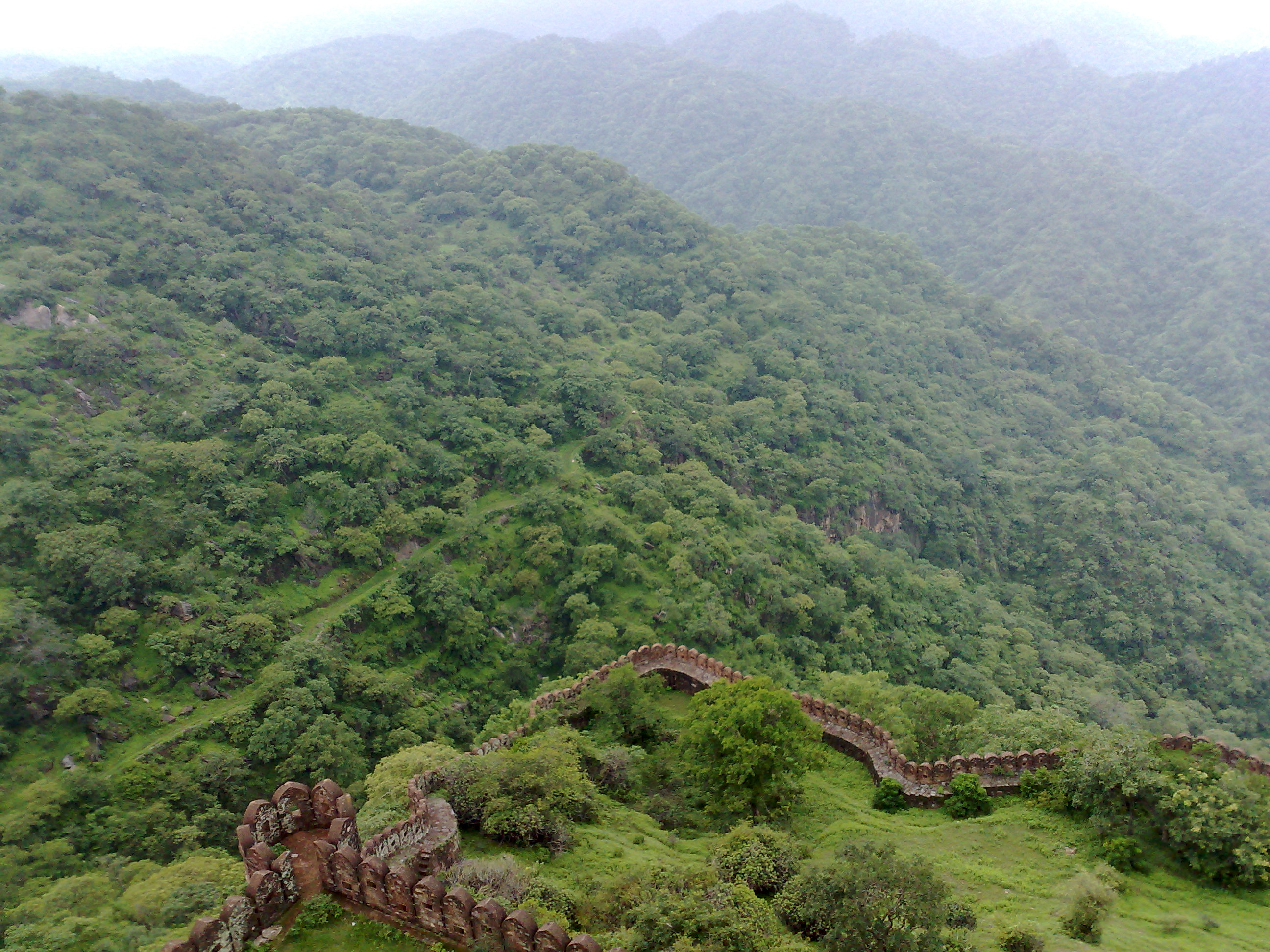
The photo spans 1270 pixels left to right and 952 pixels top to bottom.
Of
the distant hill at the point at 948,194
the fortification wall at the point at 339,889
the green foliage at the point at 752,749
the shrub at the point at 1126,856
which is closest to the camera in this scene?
the fortification wall at the point at 339,889

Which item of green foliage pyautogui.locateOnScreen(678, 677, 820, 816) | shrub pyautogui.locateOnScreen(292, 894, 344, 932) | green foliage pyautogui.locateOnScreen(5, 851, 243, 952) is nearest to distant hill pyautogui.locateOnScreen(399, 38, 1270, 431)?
green foliage pyautogui.locateOnScreen(678, 677, 820, 816)

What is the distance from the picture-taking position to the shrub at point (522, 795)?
18453 millimetres

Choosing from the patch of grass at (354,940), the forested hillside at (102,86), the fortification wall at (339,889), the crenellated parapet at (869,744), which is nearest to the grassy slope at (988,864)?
the patch of grass at (354,940)

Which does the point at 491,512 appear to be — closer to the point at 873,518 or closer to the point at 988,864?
the point at 988,864

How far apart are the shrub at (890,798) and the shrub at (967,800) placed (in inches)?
49.4

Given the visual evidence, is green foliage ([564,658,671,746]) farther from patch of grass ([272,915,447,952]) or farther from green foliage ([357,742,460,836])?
patch of grass ([272,915,447,952])

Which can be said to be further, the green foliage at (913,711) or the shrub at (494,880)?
the green foliage at (913,711)

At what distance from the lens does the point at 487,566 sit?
43.7 metres

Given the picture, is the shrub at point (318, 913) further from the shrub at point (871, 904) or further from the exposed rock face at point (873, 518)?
the exposed rock face at point (873, 518)

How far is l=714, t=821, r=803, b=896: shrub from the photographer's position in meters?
17.5

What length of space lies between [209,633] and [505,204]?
6794 centimetres

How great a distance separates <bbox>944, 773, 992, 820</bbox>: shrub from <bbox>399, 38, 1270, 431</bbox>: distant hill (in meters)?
104

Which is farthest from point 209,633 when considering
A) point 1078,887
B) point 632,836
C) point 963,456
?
point 963,456

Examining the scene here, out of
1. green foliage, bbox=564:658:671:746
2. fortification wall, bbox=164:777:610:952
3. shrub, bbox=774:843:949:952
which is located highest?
fortification wall, bbox=164:777:610:952
